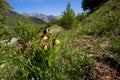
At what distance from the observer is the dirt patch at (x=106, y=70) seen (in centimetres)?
560

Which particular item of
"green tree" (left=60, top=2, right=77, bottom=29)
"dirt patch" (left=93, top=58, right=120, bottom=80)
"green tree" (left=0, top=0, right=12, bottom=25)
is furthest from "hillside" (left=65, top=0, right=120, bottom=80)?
"green tree" (left=0, top=0, right=12, bottom=25)

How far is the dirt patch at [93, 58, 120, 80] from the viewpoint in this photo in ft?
18.4

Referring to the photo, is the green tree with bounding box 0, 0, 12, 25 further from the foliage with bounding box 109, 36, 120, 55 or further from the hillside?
the foliage with bounding box 109, 36, 120, 55

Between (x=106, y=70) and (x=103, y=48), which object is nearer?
(x=106, y=70)

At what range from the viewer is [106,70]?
5.85m

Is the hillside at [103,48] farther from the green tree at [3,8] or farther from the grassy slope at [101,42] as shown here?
the green tree at [3,8]

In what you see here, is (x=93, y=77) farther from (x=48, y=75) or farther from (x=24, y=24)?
(x=24, y=24)

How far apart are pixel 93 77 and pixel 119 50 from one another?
3.75ft

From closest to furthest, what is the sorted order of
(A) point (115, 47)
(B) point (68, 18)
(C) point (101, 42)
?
(A) point (115, 47) → (C) point (101, 42) → (B) point (68, 18)

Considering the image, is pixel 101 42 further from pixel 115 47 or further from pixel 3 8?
pixel 3 8

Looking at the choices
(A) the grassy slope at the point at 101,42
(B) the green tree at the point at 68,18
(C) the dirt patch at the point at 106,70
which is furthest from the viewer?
(B) the green tree at the point at 68,18

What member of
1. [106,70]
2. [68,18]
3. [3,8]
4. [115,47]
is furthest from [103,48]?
[3,8]

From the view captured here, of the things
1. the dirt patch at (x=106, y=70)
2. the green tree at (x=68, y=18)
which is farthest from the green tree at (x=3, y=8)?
the dirt patch at (x=106, y=70)

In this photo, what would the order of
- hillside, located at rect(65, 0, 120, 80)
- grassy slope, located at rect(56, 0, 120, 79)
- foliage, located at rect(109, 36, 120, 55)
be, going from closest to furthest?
hillside, located at rect(65, 0, 120, 80)
grassy slope, located at rect(56, 0, 120, 79)
foliage, located at rect(109, 36, 120, 55)
